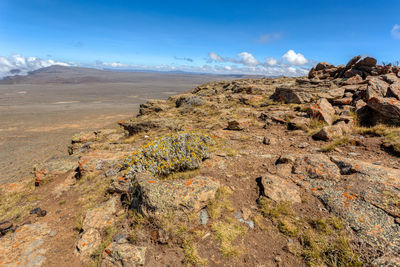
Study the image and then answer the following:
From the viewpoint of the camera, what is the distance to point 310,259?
10.0 feet

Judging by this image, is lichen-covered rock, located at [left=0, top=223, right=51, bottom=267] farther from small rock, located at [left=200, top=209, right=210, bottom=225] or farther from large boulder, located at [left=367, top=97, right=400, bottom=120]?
large boulder, located at [left=367, top=97, right=400, bottom=120]

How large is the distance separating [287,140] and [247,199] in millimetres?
4115

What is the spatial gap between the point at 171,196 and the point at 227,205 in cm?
133

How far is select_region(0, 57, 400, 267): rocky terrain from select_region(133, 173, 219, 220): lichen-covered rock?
2 centimetres

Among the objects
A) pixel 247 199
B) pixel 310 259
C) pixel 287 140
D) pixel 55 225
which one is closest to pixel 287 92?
pixel 287 140

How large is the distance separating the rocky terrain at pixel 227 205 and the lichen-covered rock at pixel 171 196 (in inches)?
0.9

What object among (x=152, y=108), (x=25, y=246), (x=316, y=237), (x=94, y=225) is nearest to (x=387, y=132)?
(x=316, y=237)

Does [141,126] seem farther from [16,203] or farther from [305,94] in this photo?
[305,94]

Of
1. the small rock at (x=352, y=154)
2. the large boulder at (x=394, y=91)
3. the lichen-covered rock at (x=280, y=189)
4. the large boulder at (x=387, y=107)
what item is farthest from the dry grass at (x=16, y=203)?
the large boulder at (x=394, y=91)

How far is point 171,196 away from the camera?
161 inches

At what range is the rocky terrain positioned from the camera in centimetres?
329

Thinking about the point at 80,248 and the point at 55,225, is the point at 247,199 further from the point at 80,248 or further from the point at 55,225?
the point at 55,225

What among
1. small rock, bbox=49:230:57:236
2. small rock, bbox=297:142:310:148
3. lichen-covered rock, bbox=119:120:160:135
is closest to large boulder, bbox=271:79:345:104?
small rock, bbox=297:142:310:148

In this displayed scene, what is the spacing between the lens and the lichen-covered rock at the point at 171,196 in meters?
3.97
